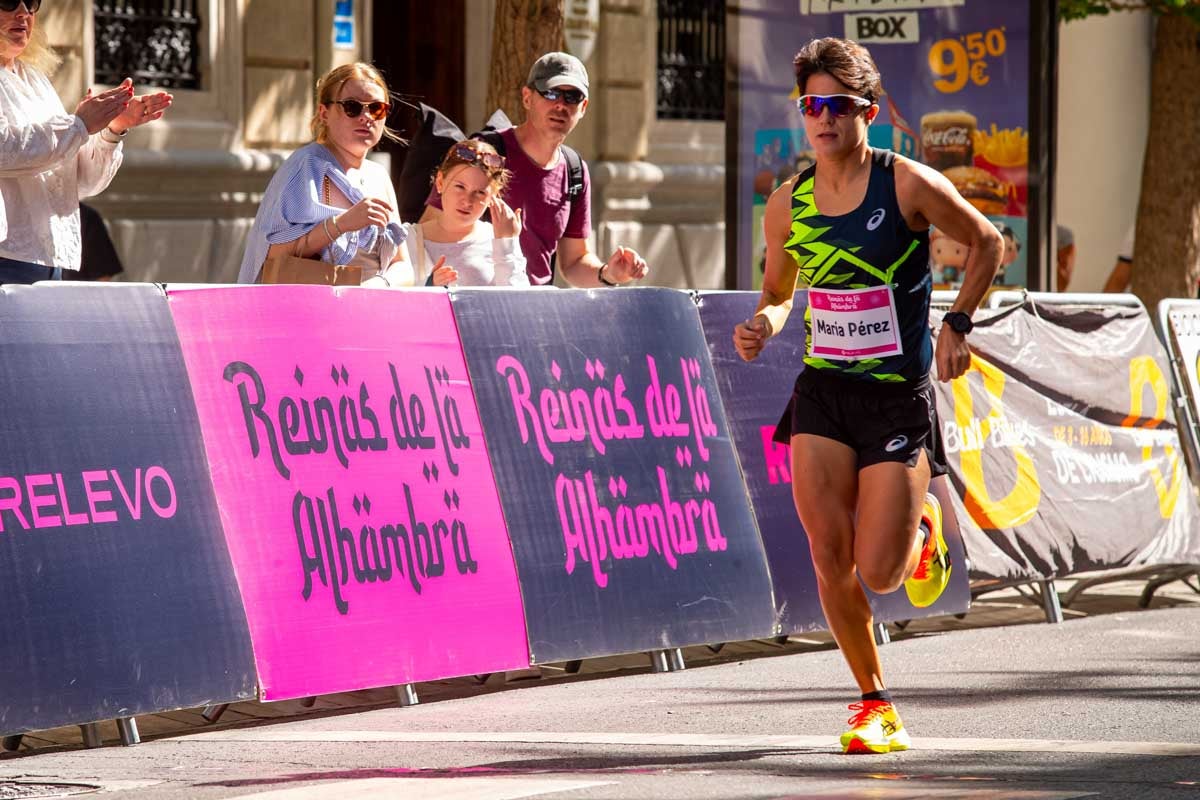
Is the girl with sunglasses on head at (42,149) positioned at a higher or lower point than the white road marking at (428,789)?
higher

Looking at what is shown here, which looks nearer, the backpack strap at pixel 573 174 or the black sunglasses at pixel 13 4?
the black sunglasses at pixel 13 4

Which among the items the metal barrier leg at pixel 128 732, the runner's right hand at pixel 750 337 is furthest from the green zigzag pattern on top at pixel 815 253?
the metal barrier leg at pixel 128 732

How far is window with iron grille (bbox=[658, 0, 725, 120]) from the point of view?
2005 cm

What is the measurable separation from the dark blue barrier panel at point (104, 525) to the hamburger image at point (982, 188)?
6.21 m

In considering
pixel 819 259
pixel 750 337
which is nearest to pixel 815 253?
pixel 819 259

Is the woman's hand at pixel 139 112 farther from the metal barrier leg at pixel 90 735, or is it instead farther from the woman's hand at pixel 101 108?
the metal barrier leg at pixel 90 735

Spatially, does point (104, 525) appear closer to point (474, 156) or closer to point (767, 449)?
point (474, 156)

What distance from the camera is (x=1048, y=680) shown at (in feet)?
26.1

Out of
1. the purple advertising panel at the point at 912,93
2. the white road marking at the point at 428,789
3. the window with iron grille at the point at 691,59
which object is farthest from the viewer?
the window with iron grille at the point at 691,59

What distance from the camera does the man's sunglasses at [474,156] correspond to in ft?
28.3

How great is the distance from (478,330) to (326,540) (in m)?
1.08

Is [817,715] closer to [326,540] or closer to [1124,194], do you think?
[326,540]

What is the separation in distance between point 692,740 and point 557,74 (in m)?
3.33

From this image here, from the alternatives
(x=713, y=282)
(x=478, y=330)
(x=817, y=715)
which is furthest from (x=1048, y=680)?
(x=713, y=282)
